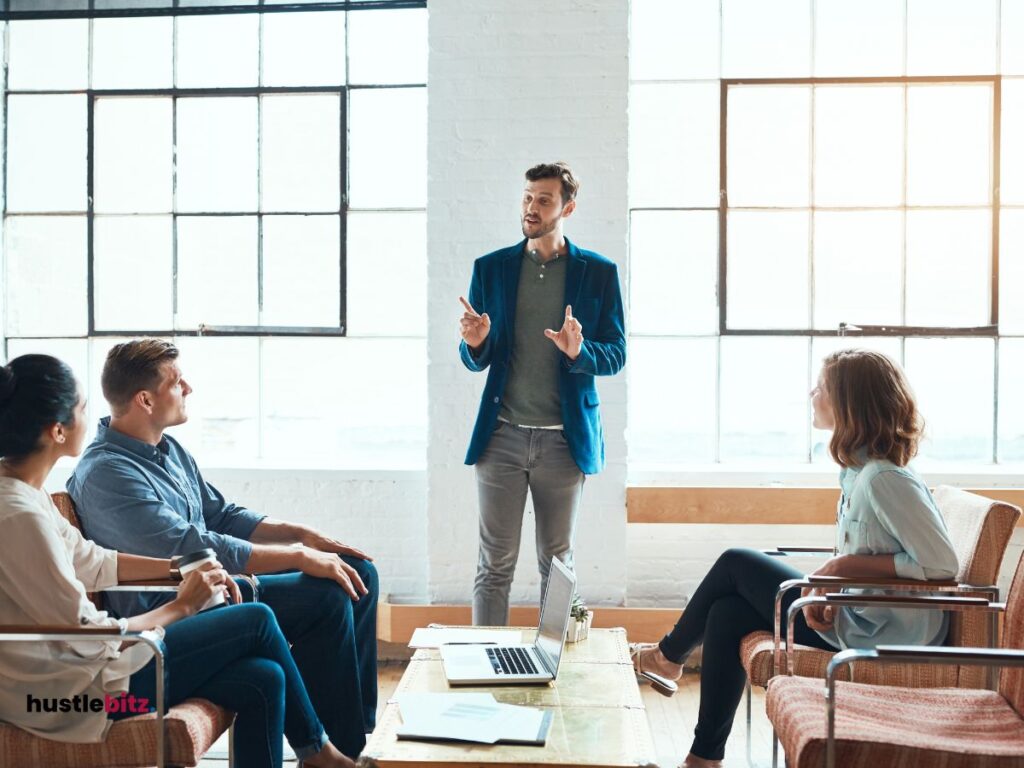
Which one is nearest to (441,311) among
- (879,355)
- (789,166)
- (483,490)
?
(483,490)

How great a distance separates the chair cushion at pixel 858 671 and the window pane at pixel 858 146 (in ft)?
7.71

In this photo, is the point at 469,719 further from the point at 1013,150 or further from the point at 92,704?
the point at 1013,150

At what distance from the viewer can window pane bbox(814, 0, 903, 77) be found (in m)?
4.41

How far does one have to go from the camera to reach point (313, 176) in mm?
4617

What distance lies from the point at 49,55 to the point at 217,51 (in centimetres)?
79

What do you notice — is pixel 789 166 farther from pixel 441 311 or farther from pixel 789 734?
pixel 789 734

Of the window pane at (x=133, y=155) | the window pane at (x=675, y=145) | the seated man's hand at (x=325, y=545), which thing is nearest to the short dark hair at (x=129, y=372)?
the seated man's hand at (x=325, y=545)

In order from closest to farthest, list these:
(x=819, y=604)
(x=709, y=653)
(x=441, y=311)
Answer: (x=819, y=604), (x=709, y=653), (x=441, y=311)

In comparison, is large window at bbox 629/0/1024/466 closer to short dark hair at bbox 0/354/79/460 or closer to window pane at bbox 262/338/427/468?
window pane at bbox 262/338/427/468

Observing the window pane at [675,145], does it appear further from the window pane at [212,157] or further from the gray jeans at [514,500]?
the window pane at [212,157]

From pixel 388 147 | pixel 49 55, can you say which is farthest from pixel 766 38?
pixel 49 55

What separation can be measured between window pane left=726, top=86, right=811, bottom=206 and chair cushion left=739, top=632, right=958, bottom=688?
2.32m

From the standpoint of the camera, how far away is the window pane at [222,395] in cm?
465

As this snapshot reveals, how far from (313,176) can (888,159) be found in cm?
254
